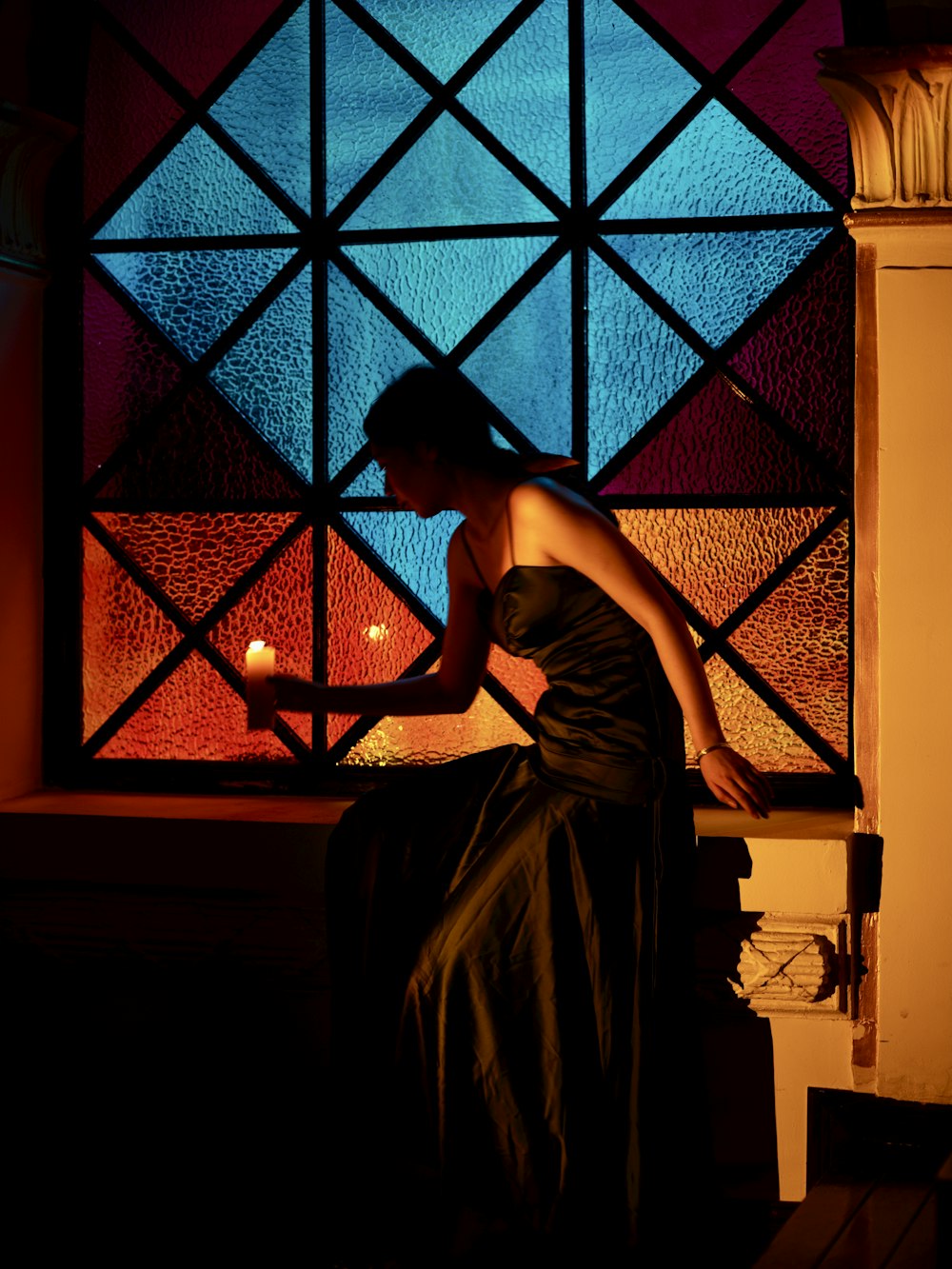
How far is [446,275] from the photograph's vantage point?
3.83 m

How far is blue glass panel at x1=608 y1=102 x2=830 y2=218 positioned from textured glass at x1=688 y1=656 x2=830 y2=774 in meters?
1.14

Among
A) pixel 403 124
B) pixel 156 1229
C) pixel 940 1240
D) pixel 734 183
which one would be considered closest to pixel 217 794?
pixel 156 1229

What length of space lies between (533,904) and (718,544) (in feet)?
3.99

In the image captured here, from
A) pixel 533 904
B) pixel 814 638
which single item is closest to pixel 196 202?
pixel 814 638

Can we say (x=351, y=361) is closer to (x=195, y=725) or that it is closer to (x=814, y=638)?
(x=195, y=725)

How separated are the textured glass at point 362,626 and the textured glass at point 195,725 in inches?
9.5

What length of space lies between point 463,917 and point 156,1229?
92 centimetres

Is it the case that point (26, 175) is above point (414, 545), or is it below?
above

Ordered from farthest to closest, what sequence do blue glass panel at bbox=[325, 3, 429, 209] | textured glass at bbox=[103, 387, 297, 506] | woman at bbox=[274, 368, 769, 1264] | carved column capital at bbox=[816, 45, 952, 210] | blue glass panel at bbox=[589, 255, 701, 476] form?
textured glass at bbox=[103, 387, 297, 506] → blue glass panel at bbox=[325, 3, 429, 209] → blue glass panel at bbox=[589, 255, 701, 476] → carved column capital at bbox=[816, 45, 952, 210] → woman at bbox=[274, 368, 769, 1264]

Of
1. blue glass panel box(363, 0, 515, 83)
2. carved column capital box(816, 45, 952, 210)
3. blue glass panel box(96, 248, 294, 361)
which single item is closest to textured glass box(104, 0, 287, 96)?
blue glass panel box(363, 0, 515, 83)

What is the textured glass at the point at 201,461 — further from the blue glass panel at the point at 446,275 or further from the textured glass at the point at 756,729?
the textured glass at the point at 756,729

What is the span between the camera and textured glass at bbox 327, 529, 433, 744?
388 cm

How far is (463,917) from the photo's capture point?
291cm

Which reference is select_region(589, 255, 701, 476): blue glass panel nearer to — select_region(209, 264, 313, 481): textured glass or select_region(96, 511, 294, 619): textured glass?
select_region(209, 264, 313, 481): textured glass
